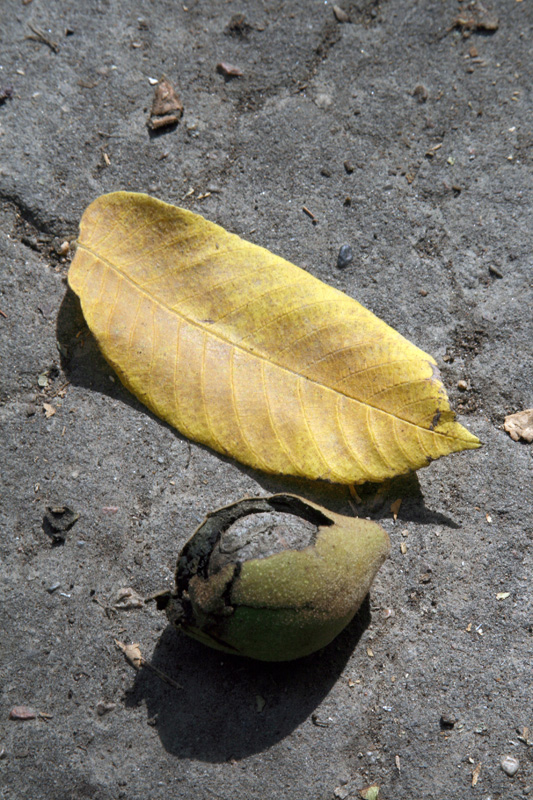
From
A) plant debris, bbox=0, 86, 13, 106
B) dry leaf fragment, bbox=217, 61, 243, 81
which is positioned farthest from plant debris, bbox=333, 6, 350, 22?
plant debris, bbox=0, 86, 13, 106

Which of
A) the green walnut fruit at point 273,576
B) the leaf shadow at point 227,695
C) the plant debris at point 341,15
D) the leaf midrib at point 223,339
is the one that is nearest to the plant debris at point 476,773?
the leaf shadow at point 227,695

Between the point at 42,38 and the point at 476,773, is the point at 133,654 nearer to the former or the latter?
the point at 476,773

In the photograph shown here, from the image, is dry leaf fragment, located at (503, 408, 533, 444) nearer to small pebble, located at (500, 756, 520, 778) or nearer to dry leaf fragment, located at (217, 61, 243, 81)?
small pebble, located at (500, 756, 520, 778)

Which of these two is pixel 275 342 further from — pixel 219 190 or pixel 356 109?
pixel 356 109

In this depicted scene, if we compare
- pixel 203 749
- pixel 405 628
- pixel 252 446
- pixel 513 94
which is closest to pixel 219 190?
pixel 252 446

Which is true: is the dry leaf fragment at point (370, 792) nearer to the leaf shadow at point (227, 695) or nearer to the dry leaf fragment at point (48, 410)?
the leaf shadow at point (227, 695)
